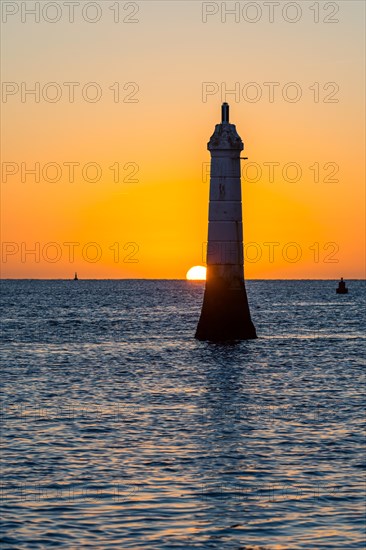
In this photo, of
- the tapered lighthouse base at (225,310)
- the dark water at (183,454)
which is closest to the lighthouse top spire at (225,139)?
the tapered lighthouse base at (225,310)

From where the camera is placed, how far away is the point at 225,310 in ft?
169

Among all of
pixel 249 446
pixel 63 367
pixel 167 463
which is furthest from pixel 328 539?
pixel 63 367

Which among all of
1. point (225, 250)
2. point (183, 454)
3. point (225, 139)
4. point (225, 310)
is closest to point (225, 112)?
point (225, 139)

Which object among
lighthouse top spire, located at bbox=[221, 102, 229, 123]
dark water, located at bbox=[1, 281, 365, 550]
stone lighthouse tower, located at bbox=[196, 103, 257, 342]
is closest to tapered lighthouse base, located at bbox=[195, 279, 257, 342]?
stone lighthouse tower, located at bbox=[196, 103, 257, 342]

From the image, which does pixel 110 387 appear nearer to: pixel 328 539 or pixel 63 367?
pixel 63 367

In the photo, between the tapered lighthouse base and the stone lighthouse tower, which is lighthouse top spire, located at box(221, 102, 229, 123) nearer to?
the stone lighthouse tower

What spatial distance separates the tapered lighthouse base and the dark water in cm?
452

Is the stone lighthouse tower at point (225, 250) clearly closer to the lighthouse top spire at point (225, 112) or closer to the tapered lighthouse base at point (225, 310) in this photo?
the tapered lighthouse base at point (225, 310)

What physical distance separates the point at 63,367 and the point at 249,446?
22415 millimetres

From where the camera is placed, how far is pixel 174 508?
17562 millimetres

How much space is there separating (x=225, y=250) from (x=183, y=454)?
29.1 meters

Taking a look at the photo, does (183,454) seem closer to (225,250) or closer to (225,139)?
(225,250)

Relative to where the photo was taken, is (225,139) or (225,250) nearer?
(225,250)

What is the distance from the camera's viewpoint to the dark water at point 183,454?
53.7 feet
